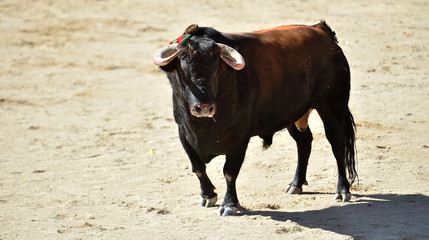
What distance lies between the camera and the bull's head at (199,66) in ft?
19.6

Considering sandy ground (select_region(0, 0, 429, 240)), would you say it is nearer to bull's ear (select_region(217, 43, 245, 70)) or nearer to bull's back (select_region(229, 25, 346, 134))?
bull's back (select_region(229, 25, 346, 134))

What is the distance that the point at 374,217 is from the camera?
6.27 metres

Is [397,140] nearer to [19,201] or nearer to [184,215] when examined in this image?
[184,215]

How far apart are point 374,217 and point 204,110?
1809 mm

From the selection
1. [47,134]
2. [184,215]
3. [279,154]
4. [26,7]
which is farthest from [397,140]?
[26,7]

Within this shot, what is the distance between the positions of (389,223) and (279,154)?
8.44ft

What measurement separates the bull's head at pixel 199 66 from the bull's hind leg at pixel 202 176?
0.66 m

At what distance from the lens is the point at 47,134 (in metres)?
10.2

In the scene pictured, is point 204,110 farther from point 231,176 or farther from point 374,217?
point 374,217

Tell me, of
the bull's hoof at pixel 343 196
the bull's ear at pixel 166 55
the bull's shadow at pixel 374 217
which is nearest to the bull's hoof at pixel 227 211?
the bull's shadow at pixel 374 217

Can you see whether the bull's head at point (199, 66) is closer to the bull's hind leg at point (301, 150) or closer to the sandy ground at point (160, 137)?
the sandy ground at point (160, 137)

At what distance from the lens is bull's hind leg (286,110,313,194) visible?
7188mm

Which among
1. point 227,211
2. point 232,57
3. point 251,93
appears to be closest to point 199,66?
point 232,57

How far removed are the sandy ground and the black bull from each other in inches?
18.4
